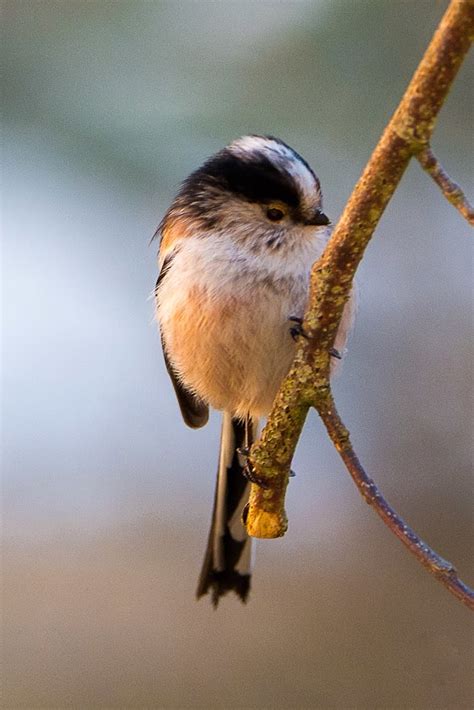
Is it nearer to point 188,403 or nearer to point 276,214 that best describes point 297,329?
point 276,214

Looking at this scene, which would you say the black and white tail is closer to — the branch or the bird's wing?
the bird's wing

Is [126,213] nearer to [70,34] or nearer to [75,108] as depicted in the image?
[75,108]

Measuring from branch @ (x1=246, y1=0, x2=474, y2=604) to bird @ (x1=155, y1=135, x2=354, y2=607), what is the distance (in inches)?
13.4

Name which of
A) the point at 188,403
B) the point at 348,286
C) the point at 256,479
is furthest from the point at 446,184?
the point at 188,403

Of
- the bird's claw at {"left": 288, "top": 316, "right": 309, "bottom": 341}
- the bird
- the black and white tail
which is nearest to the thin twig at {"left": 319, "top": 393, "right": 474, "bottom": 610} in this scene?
the bird's claw at {"left": 288, "top": 316, "right": 309, "bottom": 341}

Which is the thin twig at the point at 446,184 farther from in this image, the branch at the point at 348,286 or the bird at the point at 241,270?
the bird at the point at 241,270

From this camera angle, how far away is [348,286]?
4.85 ft

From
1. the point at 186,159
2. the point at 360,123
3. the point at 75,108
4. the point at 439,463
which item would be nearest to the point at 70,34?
the point at 75,108

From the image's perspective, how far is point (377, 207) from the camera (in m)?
1.35

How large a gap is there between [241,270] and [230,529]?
0.99 metres

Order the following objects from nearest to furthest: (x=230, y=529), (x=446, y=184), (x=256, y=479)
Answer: (x=446, y=184)
(x=256, y=479)
(x=230, y=529)

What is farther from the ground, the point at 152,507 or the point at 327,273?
the point at 152,507

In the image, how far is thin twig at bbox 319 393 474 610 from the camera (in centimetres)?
146

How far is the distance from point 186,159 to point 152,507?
1560 mm
